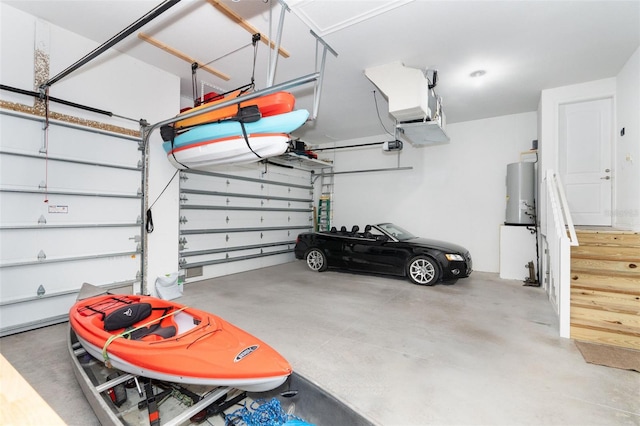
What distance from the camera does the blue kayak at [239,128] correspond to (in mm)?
3285

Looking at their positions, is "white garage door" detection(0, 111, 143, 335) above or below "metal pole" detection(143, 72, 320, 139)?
below

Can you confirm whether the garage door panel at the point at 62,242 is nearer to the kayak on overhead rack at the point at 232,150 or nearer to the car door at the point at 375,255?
the kayak on overhead rack at the point at 232,150

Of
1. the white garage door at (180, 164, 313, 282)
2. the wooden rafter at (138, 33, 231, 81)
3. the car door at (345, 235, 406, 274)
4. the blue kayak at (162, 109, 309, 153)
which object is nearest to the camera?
the blue kayak at (162, 109, 309, 153)

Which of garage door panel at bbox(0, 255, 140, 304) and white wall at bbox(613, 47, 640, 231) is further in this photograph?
white wall at bbox(613, 47, 640, 231)

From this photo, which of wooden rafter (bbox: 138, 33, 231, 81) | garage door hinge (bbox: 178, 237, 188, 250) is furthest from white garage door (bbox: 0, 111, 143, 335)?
wooden rafter (bbox: 138, 33, 231, 81)

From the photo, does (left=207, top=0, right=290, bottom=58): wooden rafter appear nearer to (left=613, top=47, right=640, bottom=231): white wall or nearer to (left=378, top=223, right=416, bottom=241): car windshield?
(left=378, top=223, right=416, bottom=241): car windshield

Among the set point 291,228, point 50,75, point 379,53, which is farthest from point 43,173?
point 291,228

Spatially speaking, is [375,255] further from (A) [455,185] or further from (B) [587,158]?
(B) [587,158]

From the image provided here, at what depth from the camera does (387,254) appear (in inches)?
220

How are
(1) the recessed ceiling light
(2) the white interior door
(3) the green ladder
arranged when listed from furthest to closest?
(3) the green ladder, (2) the white interior door, (1) the recessed ceiling light

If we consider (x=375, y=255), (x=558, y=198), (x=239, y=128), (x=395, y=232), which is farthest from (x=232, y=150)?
(x=558, y=198)

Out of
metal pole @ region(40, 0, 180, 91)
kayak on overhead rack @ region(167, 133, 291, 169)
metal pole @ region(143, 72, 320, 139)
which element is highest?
metal pole @ region(40, 0, 180, 91)

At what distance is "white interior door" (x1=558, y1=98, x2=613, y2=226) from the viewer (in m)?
4.76

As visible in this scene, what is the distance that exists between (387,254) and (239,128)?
3.70 m
